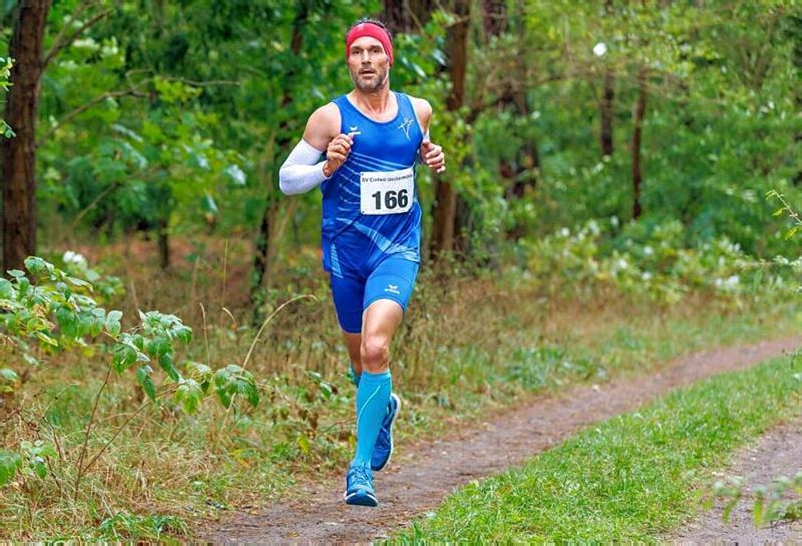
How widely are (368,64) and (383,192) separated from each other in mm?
689

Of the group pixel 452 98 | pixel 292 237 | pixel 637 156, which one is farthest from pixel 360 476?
pixel 637 156

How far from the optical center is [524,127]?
20781mm

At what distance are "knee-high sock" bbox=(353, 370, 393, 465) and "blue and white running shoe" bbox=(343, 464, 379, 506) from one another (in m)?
0.13

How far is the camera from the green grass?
533cm

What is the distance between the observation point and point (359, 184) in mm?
6051

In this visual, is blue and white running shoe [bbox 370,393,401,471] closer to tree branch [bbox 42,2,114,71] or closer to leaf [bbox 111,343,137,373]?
A: leaf [bbox 111,343,137,373]

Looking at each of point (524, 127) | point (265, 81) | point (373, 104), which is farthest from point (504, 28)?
point (373, 104)

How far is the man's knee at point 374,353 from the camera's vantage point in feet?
19.3

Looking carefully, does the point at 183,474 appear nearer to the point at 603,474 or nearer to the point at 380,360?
the point at 380,360

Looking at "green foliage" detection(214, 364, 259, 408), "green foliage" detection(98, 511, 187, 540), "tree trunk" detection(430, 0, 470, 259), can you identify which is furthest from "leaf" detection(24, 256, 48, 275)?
"tree trunk" detection(430, 0, 470, 259)

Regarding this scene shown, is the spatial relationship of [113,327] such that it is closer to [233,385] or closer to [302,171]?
[233,385]

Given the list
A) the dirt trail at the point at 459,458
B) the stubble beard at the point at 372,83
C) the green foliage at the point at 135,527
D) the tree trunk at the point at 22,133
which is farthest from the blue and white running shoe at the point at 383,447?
the tree trunk at the point at 22,133

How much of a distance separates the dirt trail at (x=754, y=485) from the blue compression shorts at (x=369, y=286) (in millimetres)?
1830

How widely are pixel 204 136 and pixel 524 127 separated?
28.2 feet
